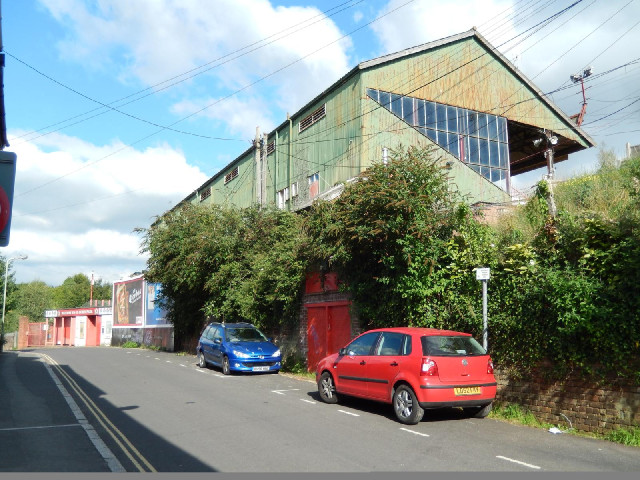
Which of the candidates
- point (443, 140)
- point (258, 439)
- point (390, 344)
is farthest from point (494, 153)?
point (258, 439)

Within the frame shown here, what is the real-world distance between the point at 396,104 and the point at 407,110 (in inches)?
27.7

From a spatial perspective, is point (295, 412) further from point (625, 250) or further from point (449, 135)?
point (449, 135)

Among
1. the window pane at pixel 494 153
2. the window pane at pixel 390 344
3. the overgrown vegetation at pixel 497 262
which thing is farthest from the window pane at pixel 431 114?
the window pane at pixel 390 344

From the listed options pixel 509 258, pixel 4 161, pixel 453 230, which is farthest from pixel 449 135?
pixel 4 161

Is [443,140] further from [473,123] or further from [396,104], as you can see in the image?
[396,104]

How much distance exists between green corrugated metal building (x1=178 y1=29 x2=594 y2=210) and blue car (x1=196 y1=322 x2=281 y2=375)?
788cm

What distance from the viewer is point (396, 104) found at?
1065 inches

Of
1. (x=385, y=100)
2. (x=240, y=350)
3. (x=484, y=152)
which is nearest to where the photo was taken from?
(x=240, y=350)

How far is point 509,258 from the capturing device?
10820 millimetres

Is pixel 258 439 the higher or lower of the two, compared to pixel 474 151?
lower

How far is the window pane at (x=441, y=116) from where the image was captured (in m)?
28.1

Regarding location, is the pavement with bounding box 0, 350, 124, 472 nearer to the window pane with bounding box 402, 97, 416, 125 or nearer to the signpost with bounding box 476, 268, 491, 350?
the signpost with bounding box 476, 268, 491, 350

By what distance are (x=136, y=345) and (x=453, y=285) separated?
37550 mm

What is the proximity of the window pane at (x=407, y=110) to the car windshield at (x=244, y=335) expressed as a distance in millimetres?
13712
